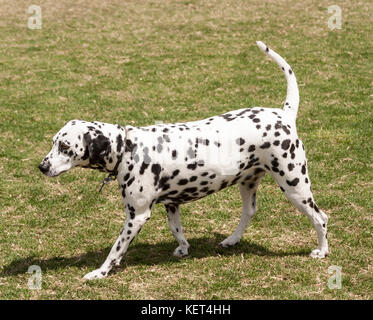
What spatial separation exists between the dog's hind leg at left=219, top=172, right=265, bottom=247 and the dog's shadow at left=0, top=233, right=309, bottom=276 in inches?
3.6

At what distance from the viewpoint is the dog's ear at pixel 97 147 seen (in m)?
6.08

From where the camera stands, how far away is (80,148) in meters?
6.10

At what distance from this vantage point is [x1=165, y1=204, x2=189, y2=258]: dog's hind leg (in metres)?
6.89

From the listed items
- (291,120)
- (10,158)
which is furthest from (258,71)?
(291,120)

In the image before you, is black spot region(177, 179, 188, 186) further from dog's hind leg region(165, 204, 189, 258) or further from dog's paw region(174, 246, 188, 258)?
dog's paw region(174, 246, 188, 258)

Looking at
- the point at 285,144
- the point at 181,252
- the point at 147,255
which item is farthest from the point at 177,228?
the point at 285,144

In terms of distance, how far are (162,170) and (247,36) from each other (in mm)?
11380

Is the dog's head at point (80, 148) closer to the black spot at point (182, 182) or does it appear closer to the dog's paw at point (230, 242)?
the black spot at point (182, 182)

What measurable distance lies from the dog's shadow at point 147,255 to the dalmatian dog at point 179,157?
529mm

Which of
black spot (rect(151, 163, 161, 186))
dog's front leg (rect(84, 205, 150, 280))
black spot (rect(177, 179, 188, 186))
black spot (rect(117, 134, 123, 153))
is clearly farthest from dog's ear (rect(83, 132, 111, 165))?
black spot (rect(177, 179, 188, 186))

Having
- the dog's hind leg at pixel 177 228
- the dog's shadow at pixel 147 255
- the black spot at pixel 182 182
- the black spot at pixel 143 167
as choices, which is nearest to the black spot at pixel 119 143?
the black spot at pixel 143 167

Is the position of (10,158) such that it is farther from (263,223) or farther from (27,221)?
(263,223)

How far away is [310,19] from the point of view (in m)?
17.9

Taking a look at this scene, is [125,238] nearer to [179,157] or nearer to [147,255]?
[147,255]
